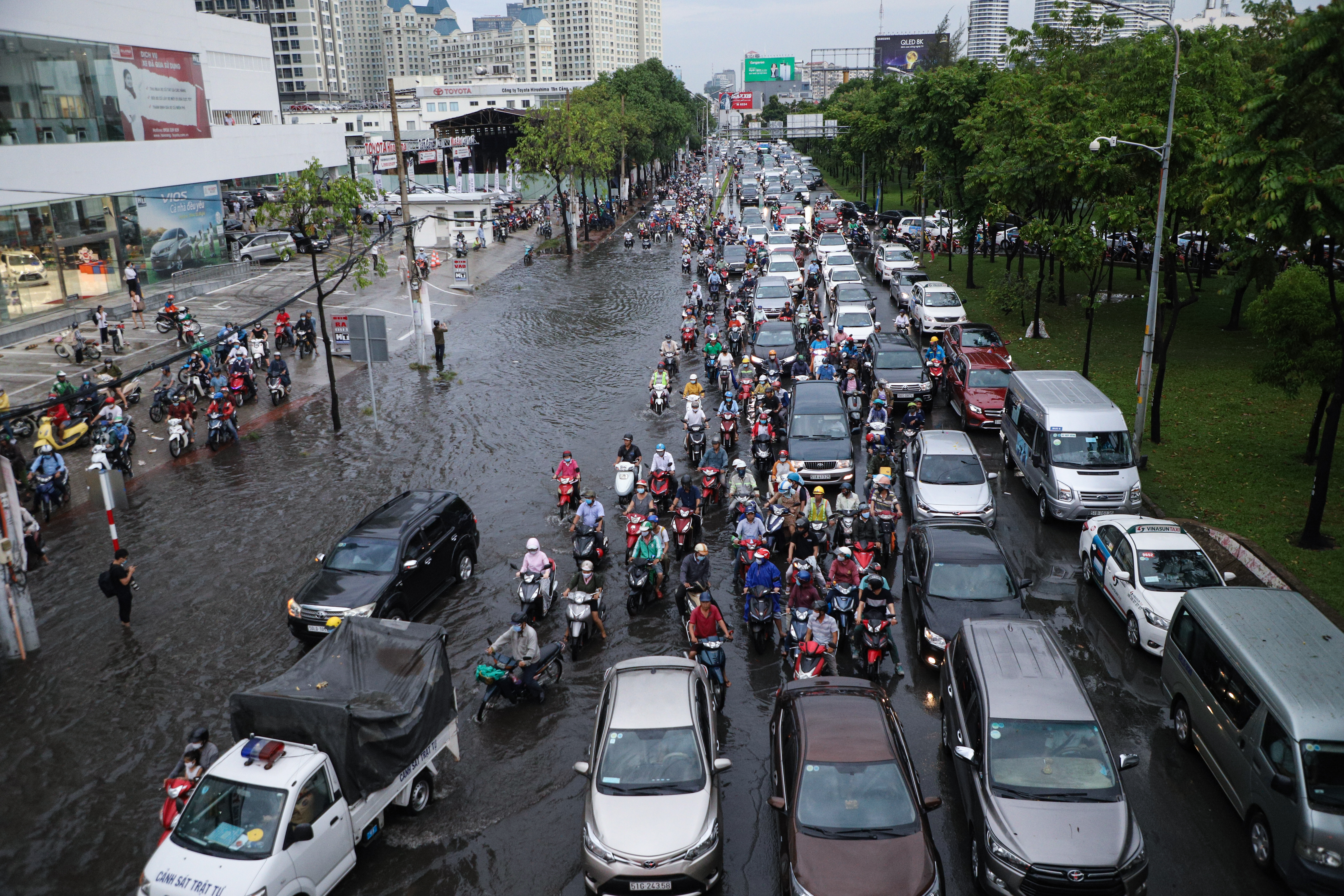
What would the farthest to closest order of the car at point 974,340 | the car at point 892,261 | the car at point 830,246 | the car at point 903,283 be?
the car at point 830,246, the car at point 892,261, the car at point 903,283, the car at point 974,340

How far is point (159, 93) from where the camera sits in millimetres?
40500

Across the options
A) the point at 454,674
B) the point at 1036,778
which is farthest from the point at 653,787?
the point at 454,674

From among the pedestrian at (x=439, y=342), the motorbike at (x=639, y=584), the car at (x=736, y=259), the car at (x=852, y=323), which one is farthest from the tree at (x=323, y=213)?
the car at (x=736, y=259)

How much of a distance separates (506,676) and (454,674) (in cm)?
153

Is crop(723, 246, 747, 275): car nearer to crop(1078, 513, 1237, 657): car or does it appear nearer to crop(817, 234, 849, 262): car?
crop(817, 234, 849, 262): car

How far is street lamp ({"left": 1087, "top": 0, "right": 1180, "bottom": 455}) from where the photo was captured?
16891mm

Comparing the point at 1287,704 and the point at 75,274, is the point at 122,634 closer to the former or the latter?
the point at 1287,704

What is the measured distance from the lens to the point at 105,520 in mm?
18094

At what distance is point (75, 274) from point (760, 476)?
31148 millimetres

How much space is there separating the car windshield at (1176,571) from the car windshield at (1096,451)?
12.5 feet

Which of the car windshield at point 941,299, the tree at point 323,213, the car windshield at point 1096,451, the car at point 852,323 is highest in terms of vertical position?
the tree at point 323,213

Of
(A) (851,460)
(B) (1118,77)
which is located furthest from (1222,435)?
(B) (1118,77)

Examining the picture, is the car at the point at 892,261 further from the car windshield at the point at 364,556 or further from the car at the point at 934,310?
the car windshield at the point at 364,556

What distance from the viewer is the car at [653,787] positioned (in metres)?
7.95
